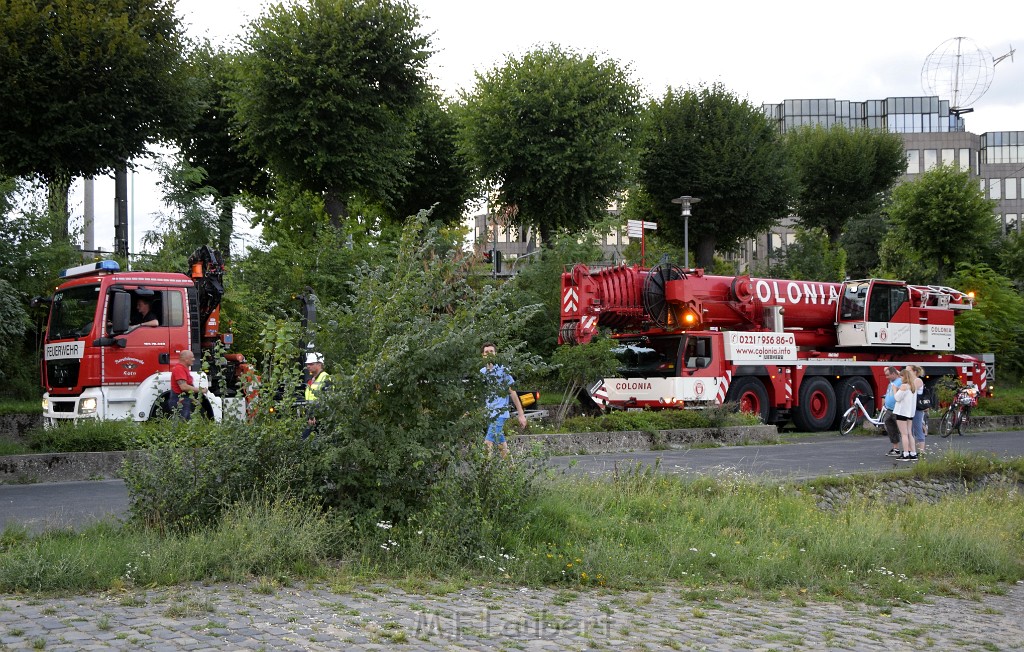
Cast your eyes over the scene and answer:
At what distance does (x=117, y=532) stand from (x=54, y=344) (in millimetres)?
10015

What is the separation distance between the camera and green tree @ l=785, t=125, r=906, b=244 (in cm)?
6094

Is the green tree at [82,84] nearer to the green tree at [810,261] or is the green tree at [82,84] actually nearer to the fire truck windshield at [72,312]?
the fire truck windshield at [72,312]

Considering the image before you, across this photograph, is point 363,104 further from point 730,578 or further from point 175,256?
point 730,578

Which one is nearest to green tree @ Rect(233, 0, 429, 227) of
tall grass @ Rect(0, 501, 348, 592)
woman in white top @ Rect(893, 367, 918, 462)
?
woman in white top @ Rect(893, 367, 918, 462)

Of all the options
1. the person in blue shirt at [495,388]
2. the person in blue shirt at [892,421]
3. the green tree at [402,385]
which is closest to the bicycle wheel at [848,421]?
the person in blue shirt at [892,421]

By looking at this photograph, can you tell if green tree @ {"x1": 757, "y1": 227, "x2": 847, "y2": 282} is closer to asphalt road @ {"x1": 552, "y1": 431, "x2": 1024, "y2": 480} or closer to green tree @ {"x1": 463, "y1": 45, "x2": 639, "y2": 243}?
green tree @ {"x1": 463, "y1": 45, "x2": 639, "y2": 243}

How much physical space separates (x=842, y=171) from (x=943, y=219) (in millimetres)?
16188

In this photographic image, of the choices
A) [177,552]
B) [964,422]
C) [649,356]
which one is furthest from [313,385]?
[964,422]

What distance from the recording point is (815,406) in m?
27.1

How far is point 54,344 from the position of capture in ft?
56.2

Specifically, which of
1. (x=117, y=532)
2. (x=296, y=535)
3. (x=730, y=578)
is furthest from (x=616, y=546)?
(x=117, y=532)

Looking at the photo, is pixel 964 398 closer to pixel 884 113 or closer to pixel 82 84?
pixel 82 84

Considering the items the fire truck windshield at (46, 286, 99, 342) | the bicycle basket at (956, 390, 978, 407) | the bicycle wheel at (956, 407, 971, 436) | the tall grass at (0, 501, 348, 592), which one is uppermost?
the fire truck windshield at (46, 286, 99, 342)

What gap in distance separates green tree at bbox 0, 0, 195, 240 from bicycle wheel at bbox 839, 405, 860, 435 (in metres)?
17.7
